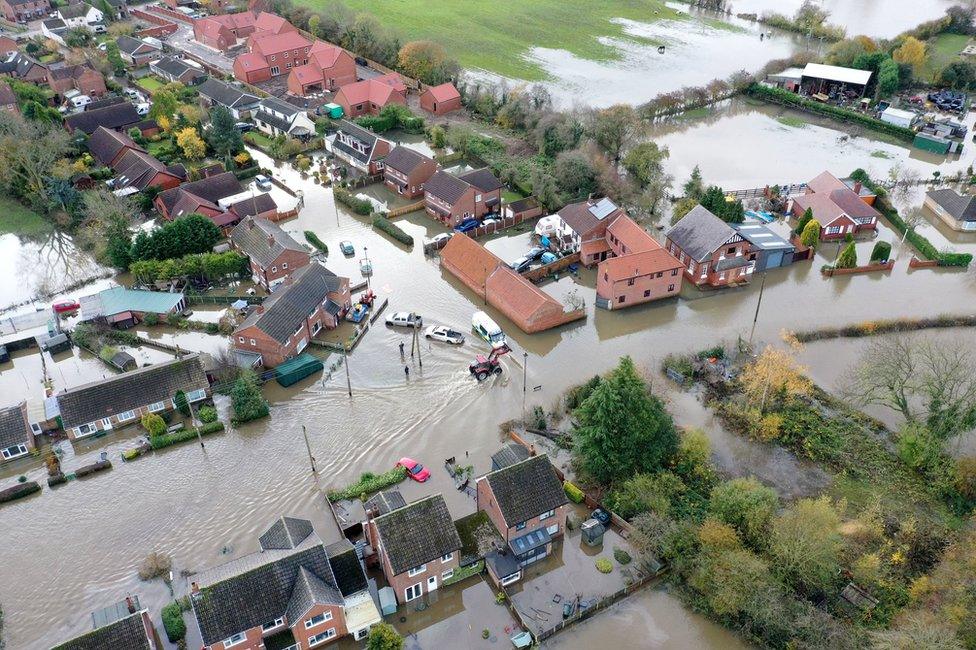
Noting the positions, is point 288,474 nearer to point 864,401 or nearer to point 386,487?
point 386,487

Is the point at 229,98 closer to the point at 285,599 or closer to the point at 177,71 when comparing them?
the point at 177,71

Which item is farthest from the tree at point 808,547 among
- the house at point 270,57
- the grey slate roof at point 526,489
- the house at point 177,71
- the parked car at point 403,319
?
the house at point 177,71

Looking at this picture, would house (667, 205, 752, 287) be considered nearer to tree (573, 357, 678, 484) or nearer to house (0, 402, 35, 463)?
tree (573, 357, 678, 484)

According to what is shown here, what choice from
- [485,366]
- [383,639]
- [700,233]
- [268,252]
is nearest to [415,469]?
[485,366]

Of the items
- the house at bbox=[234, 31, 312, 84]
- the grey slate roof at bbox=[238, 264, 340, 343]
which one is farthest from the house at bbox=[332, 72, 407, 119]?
the grey slate roof at bbox=[238, 264, 340, 343]

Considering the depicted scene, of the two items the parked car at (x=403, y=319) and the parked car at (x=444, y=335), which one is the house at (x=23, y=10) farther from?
the parked car at (x=444, y=335)
